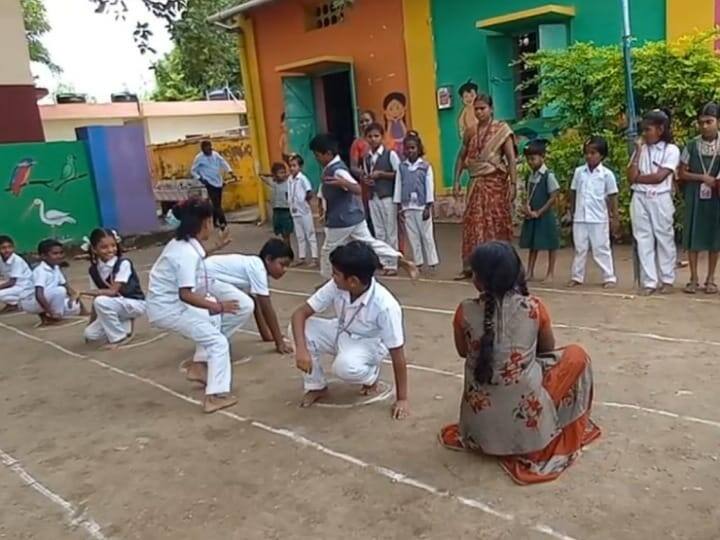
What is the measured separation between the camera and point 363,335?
4023 millimetres

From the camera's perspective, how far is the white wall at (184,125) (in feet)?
84.1

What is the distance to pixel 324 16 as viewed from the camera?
13.4 metres

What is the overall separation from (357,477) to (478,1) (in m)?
9.31

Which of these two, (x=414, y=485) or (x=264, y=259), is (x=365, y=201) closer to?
(x=264, y=259)

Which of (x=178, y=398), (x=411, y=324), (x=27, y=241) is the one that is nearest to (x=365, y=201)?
(x=411, y=324)

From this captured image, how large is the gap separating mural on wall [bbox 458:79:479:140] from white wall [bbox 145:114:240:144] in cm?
1620

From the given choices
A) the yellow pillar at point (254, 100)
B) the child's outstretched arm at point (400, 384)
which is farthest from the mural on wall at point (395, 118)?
the child's outstretched arm at point (400, 384)

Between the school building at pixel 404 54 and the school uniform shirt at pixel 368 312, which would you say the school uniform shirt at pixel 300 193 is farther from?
the school uniform shirt at pixel 368 312

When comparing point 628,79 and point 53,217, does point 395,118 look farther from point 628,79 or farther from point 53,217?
point 628,79

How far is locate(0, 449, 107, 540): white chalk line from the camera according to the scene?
298cm

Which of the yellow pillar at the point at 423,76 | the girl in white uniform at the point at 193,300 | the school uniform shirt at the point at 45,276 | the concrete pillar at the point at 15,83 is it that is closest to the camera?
the girl in white uniform at the point at 193,300

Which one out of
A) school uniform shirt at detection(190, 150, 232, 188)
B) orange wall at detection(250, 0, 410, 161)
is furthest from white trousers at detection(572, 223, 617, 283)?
school uniform shirt at detection(190, 150, 232, 188)

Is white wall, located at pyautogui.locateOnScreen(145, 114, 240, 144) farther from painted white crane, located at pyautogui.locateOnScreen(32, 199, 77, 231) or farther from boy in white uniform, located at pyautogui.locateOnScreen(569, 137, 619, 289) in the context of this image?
boy in white uniform, located at pyautogui.locateOnScreen(569, 137, 619, 289)

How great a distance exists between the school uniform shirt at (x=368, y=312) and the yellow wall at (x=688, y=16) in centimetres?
706
